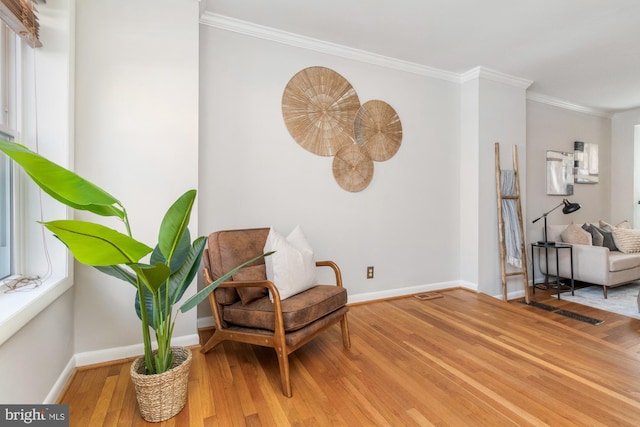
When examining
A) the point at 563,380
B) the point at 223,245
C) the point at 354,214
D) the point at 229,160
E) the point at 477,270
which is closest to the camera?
the point at 563,380

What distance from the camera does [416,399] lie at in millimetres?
1609

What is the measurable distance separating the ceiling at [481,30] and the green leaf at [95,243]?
2.07m

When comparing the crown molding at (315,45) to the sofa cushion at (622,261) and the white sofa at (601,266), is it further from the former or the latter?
the sofa cushion at (622,261)

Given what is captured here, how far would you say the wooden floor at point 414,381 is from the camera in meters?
1.48

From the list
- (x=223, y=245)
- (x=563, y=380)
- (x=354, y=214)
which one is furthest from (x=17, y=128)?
(x=563, y=380)

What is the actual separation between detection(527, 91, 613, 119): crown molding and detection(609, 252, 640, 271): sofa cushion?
85.9 inches

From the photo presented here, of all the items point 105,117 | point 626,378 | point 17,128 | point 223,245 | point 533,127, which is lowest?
point 626,378

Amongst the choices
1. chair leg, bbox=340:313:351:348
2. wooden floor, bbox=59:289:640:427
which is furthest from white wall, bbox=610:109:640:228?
chair leg, bbox=340:313:351:348

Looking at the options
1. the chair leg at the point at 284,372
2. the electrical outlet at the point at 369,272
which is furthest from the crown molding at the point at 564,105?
the chair leg at the point at 284,372

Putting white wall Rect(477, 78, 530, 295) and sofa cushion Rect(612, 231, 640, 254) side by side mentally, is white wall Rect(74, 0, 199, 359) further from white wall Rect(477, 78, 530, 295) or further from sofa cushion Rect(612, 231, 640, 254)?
sofa cushion Rect(612, 231, 640, 254)

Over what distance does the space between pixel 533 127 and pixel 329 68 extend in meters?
3.14

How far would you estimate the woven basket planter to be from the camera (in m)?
1.39

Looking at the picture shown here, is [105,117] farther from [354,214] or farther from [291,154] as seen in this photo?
[354,214]

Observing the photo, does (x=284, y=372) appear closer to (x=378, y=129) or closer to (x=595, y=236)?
(x=378, y=129)
